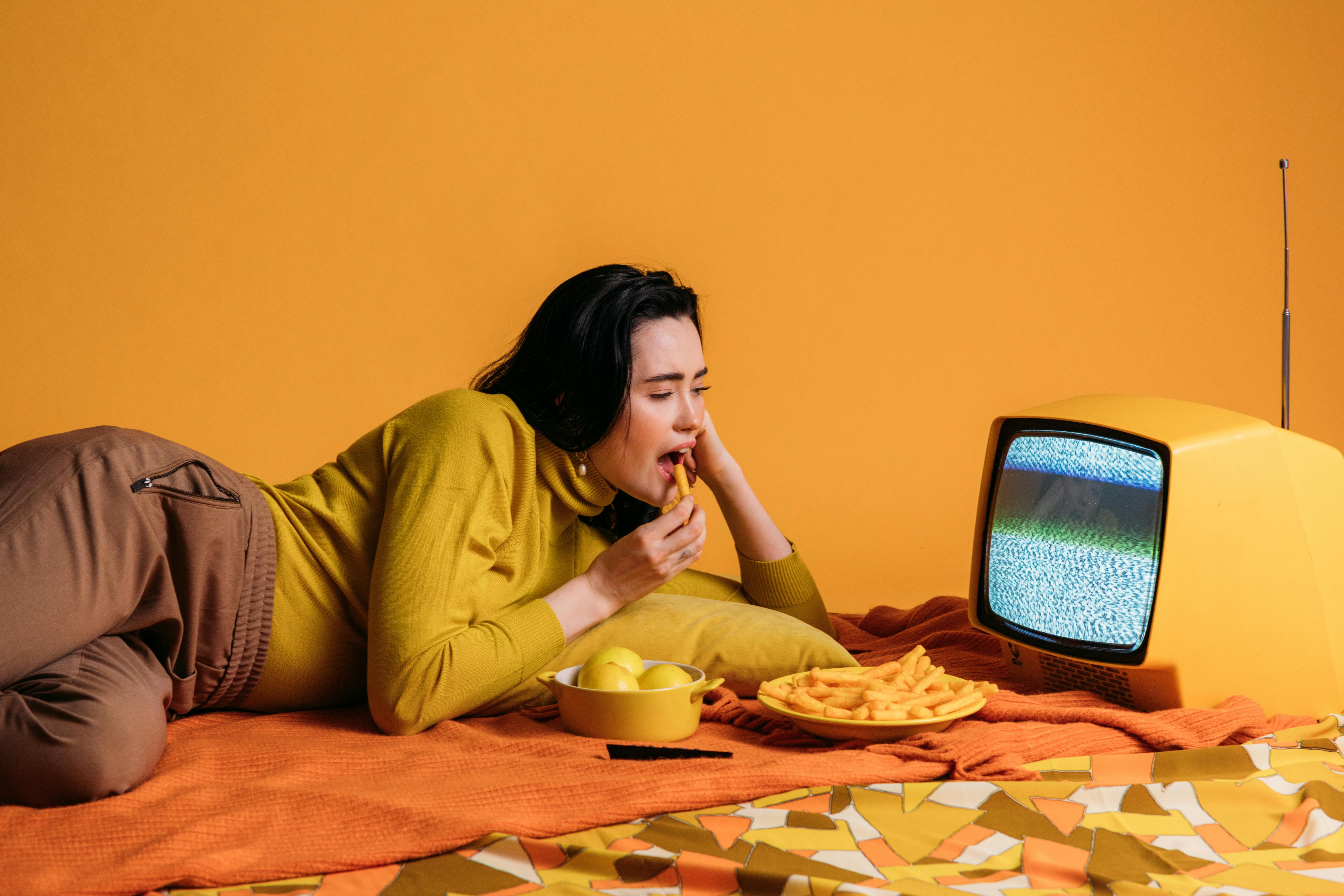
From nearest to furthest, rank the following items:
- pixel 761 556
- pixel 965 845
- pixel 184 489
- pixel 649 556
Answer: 1. pixel 965 845
2. pixel 184 489
3. pixel 649 556
4. pixel 761 556

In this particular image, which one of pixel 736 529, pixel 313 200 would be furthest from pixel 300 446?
pixel 736 529

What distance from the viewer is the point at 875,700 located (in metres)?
1.78

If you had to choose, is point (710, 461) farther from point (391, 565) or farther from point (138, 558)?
point (138, 558)

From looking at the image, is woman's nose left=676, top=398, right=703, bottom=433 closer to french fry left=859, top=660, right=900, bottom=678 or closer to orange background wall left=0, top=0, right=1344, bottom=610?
french fry left=859, top=660, right=900, bottom=678

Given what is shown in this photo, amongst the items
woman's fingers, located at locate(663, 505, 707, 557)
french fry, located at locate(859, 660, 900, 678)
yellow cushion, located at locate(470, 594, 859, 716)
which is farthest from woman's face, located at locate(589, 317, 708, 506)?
french fry, located at locate(859, 660, 900, 678)

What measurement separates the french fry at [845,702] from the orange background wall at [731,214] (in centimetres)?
175

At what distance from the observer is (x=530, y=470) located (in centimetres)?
201

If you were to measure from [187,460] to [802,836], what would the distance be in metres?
1.06

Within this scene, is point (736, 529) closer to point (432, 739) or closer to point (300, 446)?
point (432, 739)

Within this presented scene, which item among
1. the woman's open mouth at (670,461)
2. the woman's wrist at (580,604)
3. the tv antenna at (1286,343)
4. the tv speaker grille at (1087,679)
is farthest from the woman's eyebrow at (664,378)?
the tv antenna at (1286,343)

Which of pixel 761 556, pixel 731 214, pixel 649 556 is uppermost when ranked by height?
pixel 731 214

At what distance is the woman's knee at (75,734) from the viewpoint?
153 centimetres

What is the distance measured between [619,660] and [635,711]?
11 centimetres

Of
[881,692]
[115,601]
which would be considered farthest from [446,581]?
[881,692]
